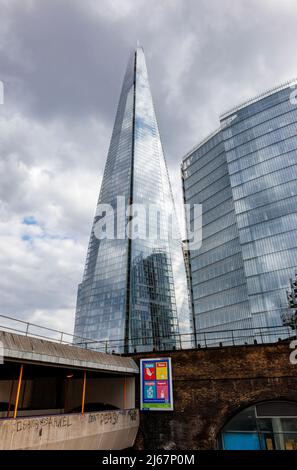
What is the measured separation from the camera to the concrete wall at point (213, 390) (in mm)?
16438

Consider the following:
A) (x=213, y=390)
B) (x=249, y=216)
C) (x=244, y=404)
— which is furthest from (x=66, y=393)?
(x=249, y=216)

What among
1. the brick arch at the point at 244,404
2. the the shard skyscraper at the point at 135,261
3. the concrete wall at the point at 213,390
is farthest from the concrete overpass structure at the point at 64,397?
the the shard skyscraper at the point at 135,261

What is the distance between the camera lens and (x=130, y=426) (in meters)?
17.1

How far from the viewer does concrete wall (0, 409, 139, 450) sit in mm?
10148

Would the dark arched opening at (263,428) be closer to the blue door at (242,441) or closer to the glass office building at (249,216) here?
the blue door at (242,441)

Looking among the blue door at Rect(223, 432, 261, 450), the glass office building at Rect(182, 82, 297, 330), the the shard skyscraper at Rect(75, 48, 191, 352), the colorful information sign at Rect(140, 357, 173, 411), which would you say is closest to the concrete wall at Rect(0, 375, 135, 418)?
the colorful information sign at Rect(140, 357, 173, 411)

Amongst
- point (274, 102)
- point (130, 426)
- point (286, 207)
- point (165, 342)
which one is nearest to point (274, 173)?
point (286, 207)

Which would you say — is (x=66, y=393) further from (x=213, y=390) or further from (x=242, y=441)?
(x=242, y=441)

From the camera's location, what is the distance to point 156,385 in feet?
59.4

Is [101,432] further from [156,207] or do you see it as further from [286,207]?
[156,207]

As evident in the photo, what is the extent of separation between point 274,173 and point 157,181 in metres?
51.0

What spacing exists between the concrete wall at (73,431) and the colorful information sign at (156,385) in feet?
3.53
